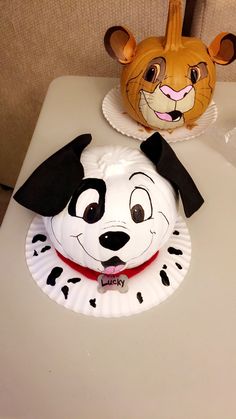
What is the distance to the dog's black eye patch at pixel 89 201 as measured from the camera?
46cm

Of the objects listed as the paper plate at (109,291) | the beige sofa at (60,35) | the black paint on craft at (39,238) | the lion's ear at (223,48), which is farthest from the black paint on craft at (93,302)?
the beige sofa at (60,35)

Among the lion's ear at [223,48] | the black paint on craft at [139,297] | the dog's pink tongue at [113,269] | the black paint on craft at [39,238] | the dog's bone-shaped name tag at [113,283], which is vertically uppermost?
the lion's ear at [223,48]

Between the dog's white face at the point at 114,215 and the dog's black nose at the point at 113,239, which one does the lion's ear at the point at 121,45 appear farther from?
the dog's black nose at the point at 113,239

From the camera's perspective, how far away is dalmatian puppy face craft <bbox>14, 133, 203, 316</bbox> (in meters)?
0.47

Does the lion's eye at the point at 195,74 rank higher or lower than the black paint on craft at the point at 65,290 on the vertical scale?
higher

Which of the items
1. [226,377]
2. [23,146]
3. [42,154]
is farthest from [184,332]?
[23,146]

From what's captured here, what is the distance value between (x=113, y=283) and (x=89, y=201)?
0.13 metres

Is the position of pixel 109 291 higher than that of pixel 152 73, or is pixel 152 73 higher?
pixel 152 73

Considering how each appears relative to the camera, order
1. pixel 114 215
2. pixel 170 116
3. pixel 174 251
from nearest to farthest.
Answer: pixel 114 215 < pixel 174 251 < pixel 170 116

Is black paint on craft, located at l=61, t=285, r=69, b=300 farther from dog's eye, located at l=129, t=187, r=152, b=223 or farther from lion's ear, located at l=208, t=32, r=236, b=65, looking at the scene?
lion's ear, located at l=208, t=32, r=236, b=65

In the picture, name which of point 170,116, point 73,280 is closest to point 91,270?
→ point 73,280

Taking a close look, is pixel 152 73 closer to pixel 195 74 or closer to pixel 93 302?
pixel 195 74

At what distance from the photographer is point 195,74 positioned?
66 cm

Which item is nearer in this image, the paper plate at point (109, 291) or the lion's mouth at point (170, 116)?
the paper plate at point (109, 291)
